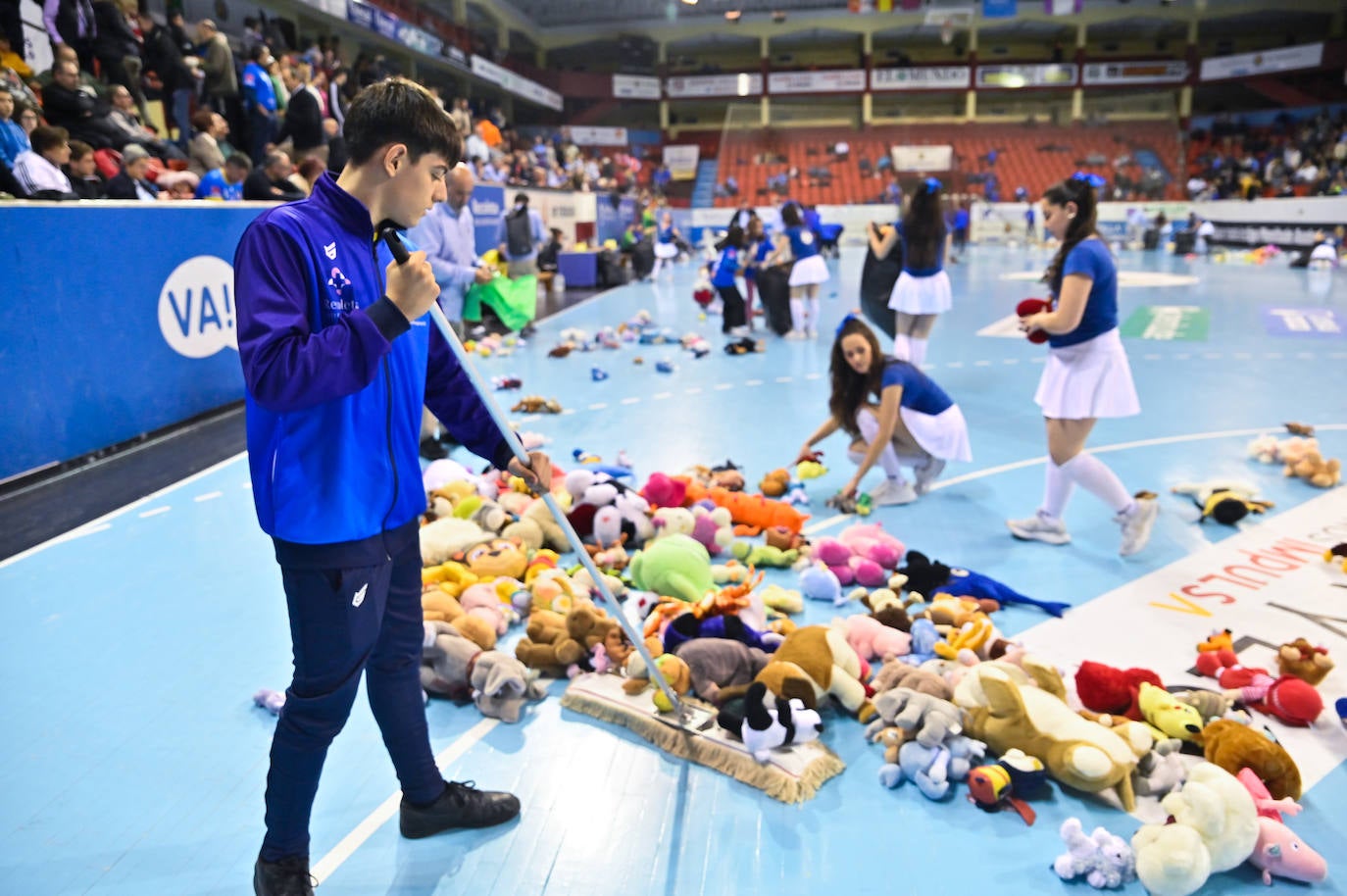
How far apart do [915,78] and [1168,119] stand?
9499mm

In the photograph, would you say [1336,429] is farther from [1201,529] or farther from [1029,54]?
[1029,54]

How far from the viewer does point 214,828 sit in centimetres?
253

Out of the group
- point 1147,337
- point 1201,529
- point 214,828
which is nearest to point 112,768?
point 214,828

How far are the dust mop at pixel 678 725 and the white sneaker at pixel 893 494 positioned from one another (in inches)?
94.5

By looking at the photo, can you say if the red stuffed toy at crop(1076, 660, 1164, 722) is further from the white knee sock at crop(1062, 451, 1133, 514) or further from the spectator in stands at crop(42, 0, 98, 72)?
the spectator in stands at crop(42, 0, 98, 72)

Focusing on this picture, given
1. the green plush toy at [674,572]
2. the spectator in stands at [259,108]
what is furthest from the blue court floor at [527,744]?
the spectator in stands at [259,108]

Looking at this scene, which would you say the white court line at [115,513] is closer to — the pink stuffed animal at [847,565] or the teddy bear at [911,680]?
the pink stuffed animal at [847,565]

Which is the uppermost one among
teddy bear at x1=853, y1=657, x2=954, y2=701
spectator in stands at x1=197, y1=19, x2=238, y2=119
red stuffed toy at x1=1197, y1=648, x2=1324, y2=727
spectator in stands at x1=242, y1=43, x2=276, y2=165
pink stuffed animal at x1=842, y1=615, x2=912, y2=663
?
spectator in stands at x1=197, y1=19, x2=238, y2=119

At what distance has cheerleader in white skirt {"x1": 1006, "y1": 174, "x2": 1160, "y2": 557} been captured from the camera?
405cm

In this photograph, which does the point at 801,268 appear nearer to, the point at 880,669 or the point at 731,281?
the point at 731,281

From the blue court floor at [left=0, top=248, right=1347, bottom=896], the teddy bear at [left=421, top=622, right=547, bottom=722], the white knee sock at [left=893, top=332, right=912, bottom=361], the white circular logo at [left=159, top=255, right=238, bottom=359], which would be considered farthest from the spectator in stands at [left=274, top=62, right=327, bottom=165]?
the teddy bear at [left=421, top=622, right=547, bottom=722]

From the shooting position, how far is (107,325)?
20.0 ft

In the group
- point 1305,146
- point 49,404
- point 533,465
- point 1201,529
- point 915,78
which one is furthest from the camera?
point 915,78

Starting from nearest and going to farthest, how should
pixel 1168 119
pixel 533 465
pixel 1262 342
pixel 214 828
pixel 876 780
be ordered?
pixel 533 465 → pixel 214 828 → pixel 876 780 → pixel 1262 342 → pixel 1168 119
